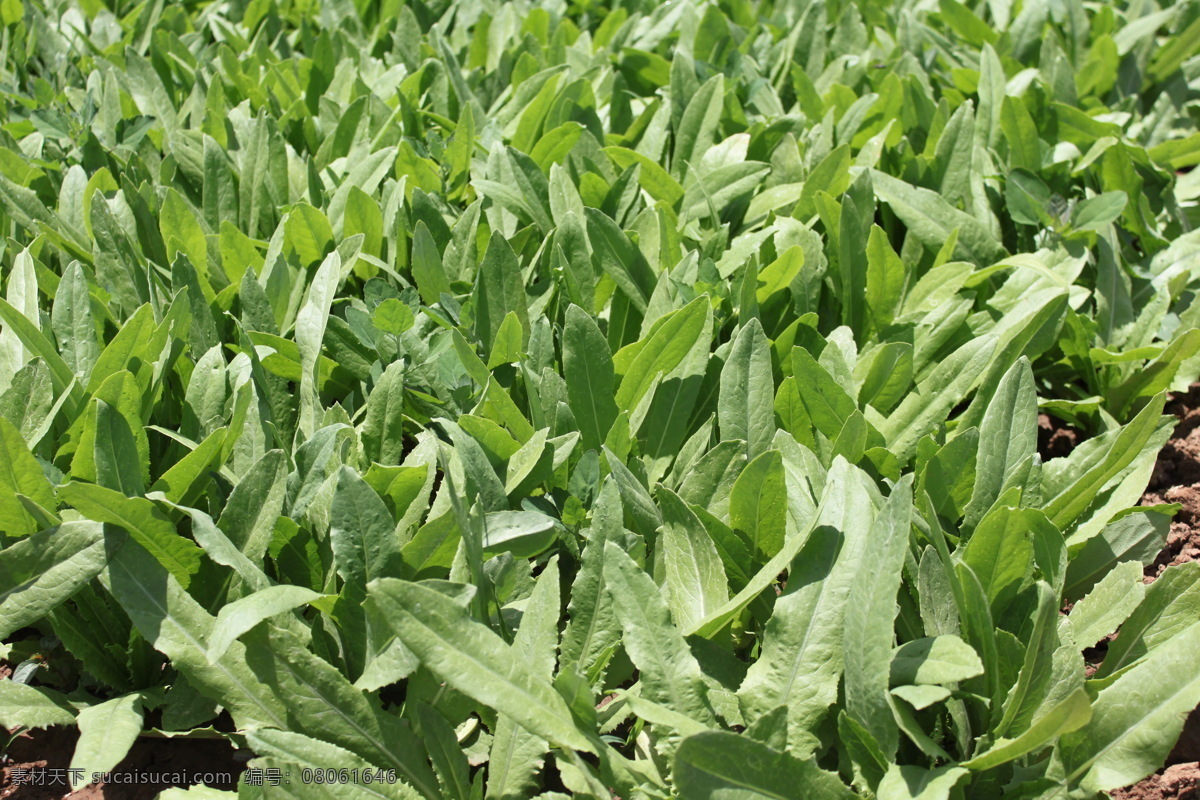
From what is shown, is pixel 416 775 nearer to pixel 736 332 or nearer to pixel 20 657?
pixel 20 657

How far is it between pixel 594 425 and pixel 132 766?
102cm

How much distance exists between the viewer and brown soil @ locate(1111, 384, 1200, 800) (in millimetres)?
1709

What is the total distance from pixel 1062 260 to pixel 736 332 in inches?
44.2

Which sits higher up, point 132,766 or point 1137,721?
point 1137,721

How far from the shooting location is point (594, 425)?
6.66 feet

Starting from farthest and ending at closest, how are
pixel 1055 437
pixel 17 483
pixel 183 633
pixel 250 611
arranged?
pixel 1055 437 → pixel 17 483 → pixel 183 633 → pixel 250 611

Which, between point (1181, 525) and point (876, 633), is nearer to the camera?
point (876, 633)

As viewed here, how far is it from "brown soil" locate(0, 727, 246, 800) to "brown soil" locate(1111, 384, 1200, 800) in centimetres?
151

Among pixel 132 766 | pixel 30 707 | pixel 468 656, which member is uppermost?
pixel 468 656

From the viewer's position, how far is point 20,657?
5.93ft

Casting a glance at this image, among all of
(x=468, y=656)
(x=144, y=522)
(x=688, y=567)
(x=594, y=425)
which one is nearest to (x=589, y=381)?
(x=594, y=425)

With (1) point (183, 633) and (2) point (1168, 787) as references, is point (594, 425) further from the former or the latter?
(2) point (1168, 787)

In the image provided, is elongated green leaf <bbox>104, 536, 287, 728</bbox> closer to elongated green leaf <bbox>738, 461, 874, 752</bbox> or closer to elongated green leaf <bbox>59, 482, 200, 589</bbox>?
elongated green leaf <bbox>59, 482, 200, 589</bbox>

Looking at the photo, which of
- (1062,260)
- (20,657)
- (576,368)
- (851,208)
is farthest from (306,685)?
(1062,260)
